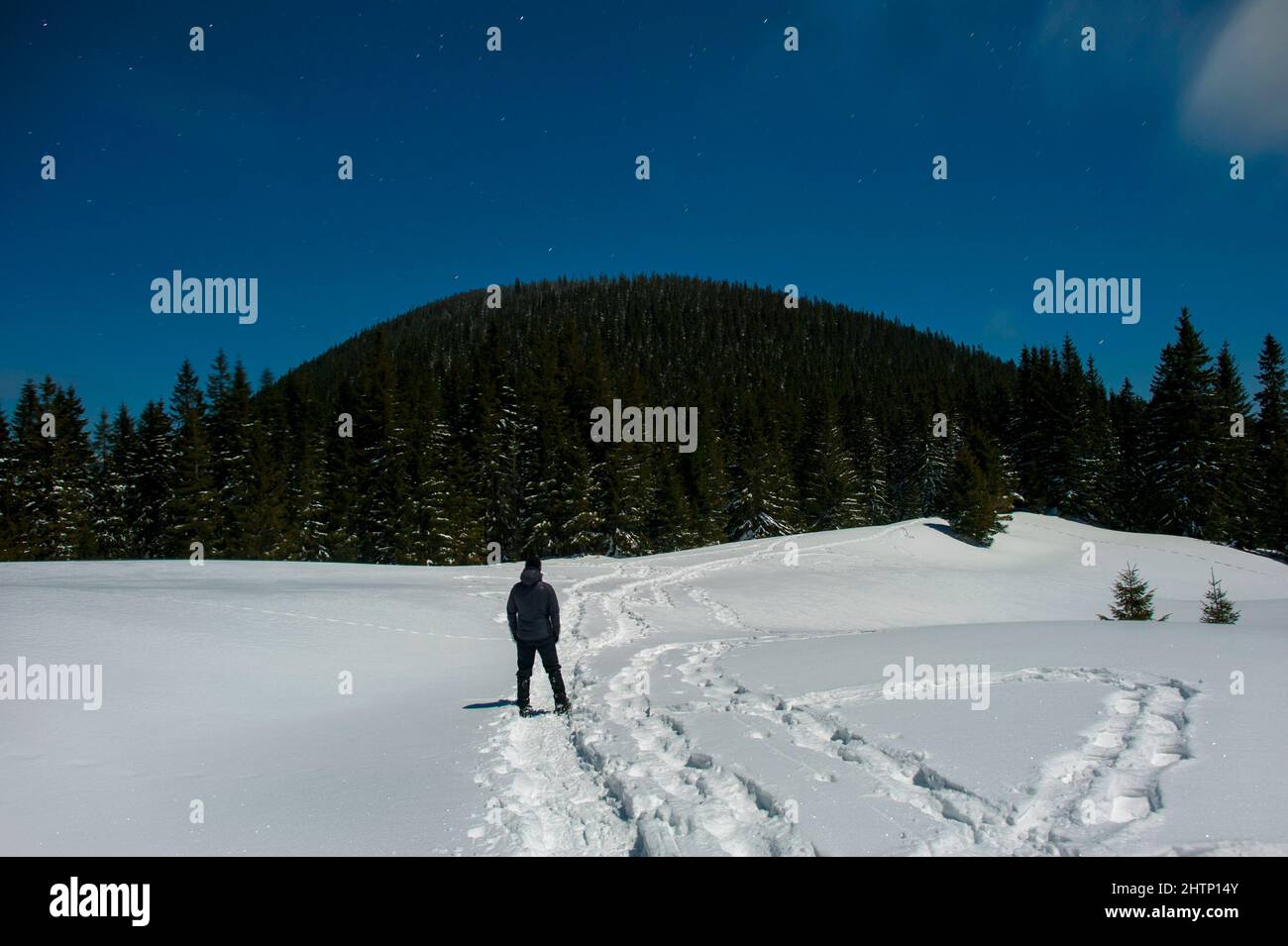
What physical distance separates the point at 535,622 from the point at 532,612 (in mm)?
143

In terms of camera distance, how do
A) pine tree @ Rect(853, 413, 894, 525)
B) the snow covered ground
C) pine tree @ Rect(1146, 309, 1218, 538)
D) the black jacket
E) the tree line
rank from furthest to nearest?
pine tree @ Rect(853, 413, 894, 525), pine tree @ Rect(1146, 309, 1218, 538), the tree line, the black jacket, the snow covered ground

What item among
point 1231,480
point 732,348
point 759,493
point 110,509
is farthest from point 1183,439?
point 732,348

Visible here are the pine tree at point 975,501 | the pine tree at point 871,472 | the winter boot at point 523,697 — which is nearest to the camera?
the winter boot at point 523,697

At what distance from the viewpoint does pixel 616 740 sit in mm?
7281

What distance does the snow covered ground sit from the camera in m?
4.67

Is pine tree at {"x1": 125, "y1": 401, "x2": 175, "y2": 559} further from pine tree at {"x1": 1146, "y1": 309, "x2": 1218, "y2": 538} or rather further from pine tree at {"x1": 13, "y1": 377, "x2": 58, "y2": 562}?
pine tree at {"x1": 1146, "y1": 309, "x2": 1218, "y2": 538}

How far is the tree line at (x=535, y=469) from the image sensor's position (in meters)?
39.5

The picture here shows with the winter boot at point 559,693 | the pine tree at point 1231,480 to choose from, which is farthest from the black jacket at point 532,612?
the pine tree at point 1231,480

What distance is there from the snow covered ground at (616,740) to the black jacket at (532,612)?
3.69 ft

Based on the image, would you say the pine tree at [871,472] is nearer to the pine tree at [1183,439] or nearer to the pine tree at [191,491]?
the pine tree at [1183,439]

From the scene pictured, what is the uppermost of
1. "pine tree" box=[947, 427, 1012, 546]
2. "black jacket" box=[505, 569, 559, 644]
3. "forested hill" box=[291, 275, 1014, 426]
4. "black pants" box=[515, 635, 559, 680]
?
"forested hill" box=[291, 275, 1014, 426]

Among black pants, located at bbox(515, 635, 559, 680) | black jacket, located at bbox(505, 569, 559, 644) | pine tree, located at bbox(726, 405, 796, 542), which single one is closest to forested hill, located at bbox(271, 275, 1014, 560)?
pine tree, located at bbox(726, 405, 796, 542)

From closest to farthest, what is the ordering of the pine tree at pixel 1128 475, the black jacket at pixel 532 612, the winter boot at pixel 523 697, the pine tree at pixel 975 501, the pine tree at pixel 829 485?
the winter boot at pixel 523 697 < the black jacket at pixel 532 612 < the pine tree at pixel 975 501 < the pine tree at pixel 1128 475 < the pine tree at pixel 829 485
